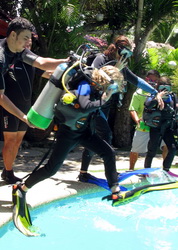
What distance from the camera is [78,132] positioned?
3.64m

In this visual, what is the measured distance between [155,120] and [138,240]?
2177 millimetres

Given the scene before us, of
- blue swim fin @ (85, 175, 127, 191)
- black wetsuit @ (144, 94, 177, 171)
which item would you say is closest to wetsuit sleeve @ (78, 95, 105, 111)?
blue swim fin @ (85, 175, 127, 191)

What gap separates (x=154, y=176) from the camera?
537 cm

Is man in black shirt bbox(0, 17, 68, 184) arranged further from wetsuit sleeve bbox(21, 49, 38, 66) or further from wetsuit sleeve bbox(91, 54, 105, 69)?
wetsuit sleeve bbox(91, 54, 105, 69)

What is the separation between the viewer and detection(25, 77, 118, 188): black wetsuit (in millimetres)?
3404

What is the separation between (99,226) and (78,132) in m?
0.97

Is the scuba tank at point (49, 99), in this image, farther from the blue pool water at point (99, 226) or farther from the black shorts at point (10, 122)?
the blue pool water at point (99, 226)

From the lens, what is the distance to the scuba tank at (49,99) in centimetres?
346

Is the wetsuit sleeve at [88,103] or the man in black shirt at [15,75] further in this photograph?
the man in black shirt at [15,75]

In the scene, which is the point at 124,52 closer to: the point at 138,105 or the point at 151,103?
the point at 151,103

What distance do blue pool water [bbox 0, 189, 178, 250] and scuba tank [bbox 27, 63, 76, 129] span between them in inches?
40.3

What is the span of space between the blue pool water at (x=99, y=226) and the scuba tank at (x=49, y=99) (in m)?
1.02

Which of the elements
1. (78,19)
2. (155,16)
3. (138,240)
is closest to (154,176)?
(138,240)

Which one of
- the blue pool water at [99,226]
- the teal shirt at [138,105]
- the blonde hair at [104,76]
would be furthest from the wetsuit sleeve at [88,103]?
the teal shirt at [138,105]
